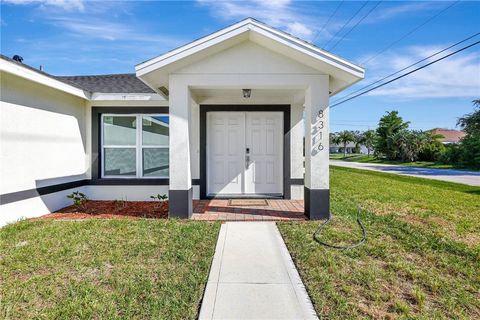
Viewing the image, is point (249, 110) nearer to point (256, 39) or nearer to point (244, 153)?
point (244, 153)

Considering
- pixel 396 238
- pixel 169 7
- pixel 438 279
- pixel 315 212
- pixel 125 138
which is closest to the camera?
pixel 438 279

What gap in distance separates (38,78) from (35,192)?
2458 millimetres

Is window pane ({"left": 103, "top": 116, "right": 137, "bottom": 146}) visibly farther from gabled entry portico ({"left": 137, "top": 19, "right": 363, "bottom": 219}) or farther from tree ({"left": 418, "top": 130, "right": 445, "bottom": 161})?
tree ({"left": 418, "top": 130, "right": 445, "bottom": 161})

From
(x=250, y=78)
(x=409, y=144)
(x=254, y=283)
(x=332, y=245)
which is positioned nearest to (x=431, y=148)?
(x=409, y=144)

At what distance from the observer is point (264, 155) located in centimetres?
872

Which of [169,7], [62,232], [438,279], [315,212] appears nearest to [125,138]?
[62,232]

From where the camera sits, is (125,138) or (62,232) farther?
(125,138)

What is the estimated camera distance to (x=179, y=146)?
5.97 meters

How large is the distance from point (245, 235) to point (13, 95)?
5.29 metres

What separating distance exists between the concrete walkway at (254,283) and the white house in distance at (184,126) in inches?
70.8

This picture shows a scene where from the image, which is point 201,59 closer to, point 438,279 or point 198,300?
point 198,300

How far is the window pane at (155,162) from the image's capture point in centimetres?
847

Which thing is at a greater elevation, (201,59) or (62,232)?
(201,59)

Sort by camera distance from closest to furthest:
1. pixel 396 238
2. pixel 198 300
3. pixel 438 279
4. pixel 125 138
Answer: pixel 198 300, pixel 438 279, pixel 396 238, pixel 125 138
